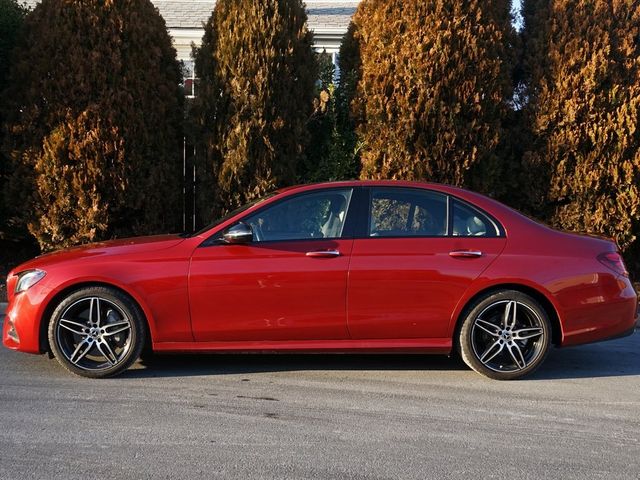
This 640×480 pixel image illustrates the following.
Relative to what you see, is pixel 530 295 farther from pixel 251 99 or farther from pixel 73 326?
pixel 251 99

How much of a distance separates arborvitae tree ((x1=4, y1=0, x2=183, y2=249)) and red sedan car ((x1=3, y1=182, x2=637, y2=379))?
2.99 m

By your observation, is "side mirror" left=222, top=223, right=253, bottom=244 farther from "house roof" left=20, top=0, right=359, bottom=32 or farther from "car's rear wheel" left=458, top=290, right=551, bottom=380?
"house roof" left=20, top=0, right=359, bottom=32

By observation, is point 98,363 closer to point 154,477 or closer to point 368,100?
point 154,477

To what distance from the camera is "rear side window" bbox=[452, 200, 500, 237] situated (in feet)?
17.5

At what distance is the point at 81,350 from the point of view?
5176mm

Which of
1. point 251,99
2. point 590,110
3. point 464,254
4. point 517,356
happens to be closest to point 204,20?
point 251,99

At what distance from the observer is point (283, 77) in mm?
8430

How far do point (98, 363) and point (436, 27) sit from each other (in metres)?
5.64

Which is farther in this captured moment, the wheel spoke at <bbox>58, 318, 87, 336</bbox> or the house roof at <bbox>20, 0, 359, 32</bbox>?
Result: the house roof at <bbox>20, 0, 359, 32</bbox>

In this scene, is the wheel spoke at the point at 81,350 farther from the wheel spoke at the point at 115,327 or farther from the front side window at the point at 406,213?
the front side window at the point at 406,213

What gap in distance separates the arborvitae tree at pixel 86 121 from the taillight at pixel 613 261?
5.39 m

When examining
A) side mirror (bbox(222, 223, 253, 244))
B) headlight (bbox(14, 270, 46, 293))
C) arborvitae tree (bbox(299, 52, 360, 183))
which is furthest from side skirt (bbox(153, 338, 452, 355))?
arborvitae tree (bbox(299, 52, 360, 183))

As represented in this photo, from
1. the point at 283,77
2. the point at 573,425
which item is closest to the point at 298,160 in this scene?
the point at 283,77

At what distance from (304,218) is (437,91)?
364cm
